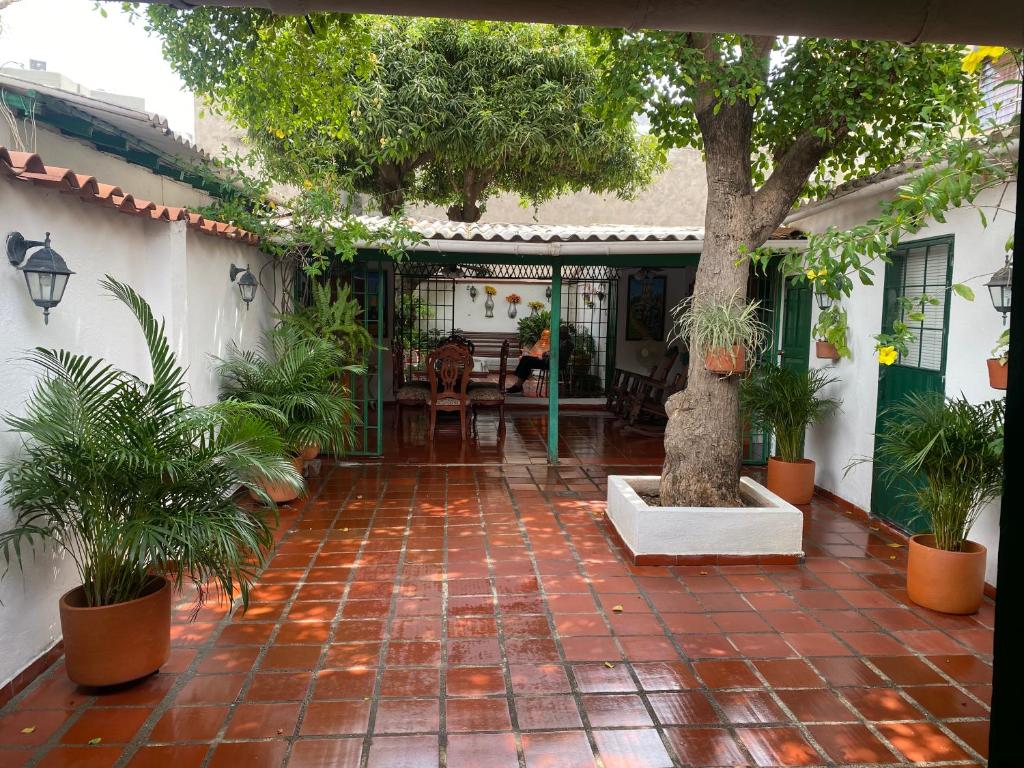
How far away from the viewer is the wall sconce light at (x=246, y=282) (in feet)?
20.1

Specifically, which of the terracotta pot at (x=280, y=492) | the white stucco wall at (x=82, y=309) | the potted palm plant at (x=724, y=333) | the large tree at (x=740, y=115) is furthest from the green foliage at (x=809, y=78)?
the terracotta pot at (x=280, y=492)

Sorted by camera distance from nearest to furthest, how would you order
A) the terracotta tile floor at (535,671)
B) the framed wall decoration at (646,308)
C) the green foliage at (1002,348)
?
the terracotta tile floor at (535,671) → the green foliage at (1002,348) → the framed wall decoration at (646,308)

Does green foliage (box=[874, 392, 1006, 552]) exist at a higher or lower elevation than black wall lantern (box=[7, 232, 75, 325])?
lower

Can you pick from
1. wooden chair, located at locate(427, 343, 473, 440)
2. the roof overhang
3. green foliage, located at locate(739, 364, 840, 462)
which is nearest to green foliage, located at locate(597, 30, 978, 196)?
green foliage, located at locate(739, 364, 840, 462)

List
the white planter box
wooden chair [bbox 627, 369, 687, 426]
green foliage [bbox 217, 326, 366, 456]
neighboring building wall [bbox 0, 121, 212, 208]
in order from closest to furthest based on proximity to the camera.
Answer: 1. the white planter box
2. neighboring building wall [bbox 0, 121, 212, 208]
3. green foliage [bbox 217, 326, 366, 456]
4. wooden chair [bbox 627, 369, 687, 426]

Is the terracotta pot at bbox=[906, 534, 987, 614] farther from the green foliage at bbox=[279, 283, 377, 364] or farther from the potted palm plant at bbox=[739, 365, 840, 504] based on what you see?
the green foliage at bbox=[279, 283, 377, 364]

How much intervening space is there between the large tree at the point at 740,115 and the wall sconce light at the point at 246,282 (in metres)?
3.41

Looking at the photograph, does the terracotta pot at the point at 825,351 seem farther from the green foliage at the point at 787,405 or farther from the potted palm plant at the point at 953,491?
the potted palm plant at the point at 953,491

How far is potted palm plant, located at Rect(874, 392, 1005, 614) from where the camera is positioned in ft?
12.7

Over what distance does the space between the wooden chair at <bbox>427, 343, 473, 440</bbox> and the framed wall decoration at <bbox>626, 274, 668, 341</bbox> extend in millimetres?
4372

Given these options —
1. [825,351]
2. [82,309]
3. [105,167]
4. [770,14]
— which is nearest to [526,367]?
[825,351]

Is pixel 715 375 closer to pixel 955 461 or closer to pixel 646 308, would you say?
pixel 955 461

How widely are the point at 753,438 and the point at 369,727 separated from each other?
6056 millimetres

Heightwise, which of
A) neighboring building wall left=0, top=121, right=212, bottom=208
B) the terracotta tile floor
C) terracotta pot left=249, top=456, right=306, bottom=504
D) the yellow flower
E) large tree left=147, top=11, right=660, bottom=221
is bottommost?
the terracotta tile floor
